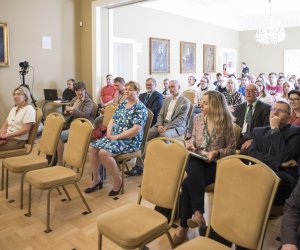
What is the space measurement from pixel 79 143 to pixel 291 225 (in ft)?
6.00

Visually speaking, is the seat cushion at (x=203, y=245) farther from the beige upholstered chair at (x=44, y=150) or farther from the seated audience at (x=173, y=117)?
the seated audience at (x=173, y=117)

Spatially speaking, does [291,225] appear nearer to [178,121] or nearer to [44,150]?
[44,150]

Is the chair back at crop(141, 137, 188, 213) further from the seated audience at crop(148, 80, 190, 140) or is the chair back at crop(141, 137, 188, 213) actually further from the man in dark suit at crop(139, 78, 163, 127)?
the man in dark suit at crop(139, 78, 163, 127)

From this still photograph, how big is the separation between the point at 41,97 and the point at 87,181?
10.5 ft

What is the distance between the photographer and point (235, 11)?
10.7m

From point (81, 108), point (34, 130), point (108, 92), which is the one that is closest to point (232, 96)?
point (108, 92)

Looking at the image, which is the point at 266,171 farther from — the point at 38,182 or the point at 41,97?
the point at 41,97

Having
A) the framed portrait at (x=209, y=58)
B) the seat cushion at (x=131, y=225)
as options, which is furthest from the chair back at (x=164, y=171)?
the framed portrait at (x=209, y=58)

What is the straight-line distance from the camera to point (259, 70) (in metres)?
12.1

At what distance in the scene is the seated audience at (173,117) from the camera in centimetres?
402

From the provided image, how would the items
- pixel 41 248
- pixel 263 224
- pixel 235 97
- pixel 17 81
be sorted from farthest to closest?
pixel 17 81, pixel 235 97, pixel 41 248, pixel 263 224

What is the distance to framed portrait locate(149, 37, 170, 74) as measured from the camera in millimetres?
8172

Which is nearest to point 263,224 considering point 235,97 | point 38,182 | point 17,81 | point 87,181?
point 38,182

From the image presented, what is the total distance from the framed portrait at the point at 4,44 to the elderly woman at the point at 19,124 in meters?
2.44
